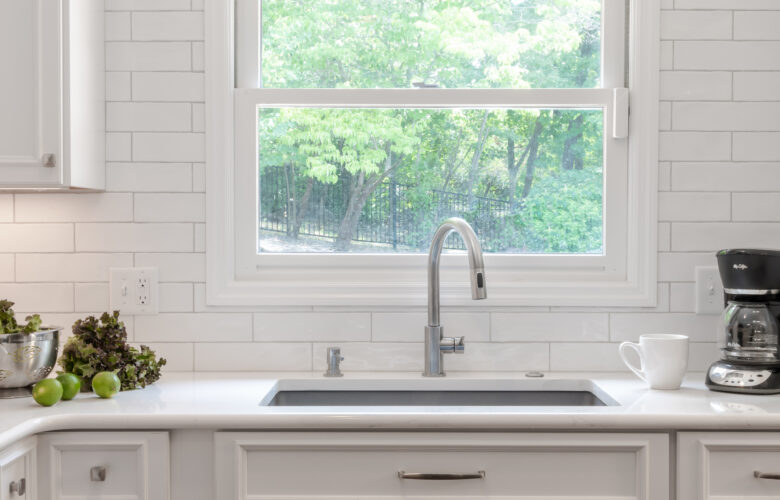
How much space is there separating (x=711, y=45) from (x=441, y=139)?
0.80 metres

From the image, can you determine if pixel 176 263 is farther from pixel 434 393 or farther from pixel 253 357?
pixel 434 393

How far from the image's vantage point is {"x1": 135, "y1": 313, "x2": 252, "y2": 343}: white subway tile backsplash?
87.8 inches

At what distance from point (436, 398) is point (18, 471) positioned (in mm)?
1031

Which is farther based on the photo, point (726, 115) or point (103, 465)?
point (726, 115)

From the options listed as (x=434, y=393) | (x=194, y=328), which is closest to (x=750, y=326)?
(x=434, y=393)

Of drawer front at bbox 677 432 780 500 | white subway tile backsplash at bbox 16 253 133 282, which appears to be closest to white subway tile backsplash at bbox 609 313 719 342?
drawer front at bbox 677 432 780 500

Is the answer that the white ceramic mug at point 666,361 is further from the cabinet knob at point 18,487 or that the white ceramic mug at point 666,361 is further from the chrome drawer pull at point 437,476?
the cabinet knob at point 18,487

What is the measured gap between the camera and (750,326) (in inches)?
74.6

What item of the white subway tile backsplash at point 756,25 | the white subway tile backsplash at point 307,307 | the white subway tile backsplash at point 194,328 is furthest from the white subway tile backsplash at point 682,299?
the white subway tile backsplash at point 194,328

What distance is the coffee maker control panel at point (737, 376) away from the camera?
6.05ft

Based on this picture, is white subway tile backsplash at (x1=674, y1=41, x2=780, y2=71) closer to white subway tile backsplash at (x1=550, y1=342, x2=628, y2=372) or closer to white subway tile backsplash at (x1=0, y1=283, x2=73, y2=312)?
white subway tile backsplash at (x1=550, y1=342, x2=628, y2=372)

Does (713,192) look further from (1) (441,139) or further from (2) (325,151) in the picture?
(2) (325,151)

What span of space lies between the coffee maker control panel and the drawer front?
0.22 meters

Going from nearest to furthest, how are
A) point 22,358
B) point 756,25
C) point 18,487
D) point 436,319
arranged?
1. point 18,487
2. point 22,358
3. point 436,319
4. point 756,25
